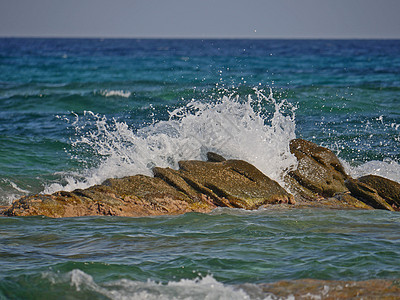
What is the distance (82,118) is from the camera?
1661 cm

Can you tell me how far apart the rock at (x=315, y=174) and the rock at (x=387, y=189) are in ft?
1.44

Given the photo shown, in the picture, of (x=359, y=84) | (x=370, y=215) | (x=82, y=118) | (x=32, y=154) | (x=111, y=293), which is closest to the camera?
(x=111, y=293)

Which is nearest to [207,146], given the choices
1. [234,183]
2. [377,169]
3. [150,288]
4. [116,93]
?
[234,183]

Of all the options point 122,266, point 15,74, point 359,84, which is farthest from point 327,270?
point 15,74

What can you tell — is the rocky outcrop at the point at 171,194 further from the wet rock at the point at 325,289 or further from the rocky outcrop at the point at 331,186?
the wet rock at the point at 325,289

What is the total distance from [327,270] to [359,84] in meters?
19.9

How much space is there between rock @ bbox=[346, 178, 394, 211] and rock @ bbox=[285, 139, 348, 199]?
0.20 metres

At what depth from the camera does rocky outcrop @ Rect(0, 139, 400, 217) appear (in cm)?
736

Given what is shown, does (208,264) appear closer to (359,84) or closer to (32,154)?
(32,154)

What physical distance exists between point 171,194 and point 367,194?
285cm

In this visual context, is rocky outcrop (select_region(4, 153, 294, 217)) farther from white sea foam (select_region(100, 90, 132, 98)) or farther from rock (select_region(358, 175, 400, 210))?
white sea foam (select_region(100, 90, 132, 98))

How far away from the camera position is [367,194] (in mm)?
8031

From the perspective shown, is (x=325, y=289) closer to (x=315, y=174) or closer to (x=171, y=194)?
(x=171, y=194)

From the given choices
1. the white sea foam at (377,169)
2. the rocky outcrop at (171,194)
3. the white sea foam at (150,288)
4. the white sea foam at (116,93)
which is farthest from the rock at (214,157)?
the white sea foam at (116,93)
